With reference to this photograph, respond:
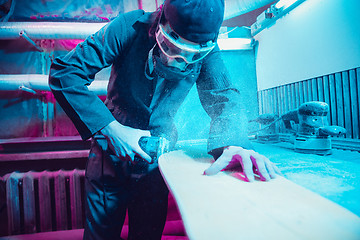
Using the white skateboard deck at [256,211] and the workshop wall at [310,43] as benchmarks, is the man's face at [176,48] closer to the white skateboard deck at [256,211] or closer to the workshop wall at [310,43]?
the white skateboard deck at [256,211]

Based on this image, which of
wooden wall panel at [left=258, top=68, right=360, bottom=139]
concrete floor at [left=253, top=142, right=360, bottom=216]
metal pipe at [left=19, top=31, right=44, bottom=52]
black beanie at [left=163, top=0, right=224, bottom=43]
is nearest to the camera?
concrete floor at [left=253, top=142, right=360, bottom=216]

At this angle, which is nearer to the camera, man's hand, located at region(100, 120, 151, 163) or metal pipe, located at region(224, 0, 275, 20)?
man's hand, located at region(100, 120, 151, 163)

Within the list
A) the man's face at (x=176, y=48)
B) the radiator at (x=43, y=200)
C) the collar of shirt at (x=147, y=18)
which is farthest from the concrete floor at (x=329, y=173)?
the radiator at (x=43, y=200)

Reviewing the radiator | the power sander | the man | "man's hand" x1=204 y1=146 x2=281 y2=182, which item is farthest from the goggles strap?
the radiator

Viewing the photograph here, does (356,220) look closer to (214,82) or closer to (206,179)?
(206,179)

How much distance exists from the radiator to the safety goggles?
1557 mm

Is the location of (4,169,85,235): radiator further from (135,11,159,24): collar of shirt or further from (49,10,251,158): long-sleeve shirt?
(135,11,159,24): collar of shirt

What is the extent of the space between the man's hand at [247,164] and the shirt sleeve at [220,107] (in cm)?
9

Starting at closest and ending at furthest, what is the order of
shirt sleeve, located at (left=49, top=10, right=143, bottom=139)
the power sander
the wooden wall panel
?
shirt sleeve, located at (left=49, top=10, right=143, bottom=139), the power sander, the wooden wall panel

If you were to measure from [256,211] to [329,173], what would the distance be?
60 centimetres

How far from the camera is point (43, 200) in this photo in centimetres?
182

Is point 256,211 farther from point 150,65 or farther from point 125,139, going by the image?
point 150,65

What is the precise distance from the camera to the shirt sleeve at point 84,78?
84 centimetres

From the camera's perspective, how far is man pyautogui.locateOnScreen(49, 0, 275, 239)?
2.55 ft
